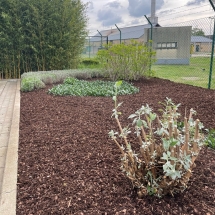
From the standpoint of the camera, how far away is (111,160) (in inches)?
89.0

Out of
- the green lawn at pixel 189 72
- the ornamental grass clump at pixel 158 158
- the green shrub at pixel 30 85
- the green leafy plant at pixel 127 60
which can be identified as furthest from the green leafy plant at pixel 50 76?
the ornamental grass clump at pixel 158 158

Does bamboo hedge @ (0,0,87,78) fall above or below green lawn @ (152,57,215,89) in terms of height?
above

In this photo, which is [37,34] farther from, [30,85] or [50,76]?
[30,85]

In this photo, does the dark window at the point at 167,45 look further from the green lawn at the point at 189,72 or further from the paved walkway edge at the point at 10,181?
the paved walkway edge at the point at 10,181

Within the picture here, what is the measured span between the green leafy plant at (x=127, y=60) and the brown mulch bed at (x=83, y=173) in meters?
3.40

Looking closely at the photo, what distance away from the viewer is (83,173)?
2055 mm

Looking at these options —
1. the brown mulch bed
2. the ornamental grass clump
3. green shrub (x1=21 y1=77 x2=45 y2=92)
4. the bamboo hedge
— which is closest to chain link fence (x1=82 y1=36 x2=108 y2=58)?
the bamboo hedge

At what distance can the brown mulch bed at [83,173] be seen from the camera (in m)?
1.61

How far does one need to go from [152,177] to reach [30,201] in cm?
93

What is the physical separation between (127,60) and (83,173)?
5570 mm

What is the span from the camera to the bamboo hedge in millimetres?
8812

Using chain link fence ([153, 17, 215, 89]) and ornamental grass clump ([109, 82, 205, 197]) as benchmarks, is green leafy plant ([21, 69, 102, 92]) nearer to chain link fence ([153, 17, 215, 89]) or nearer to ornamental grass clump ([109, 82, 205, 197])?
chain link fence ([153, 17, 215, 89])

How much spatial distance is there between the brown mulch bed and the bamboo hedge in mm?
5974

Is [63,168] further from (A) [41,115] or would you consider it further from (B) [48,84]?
(B) [48,84]
